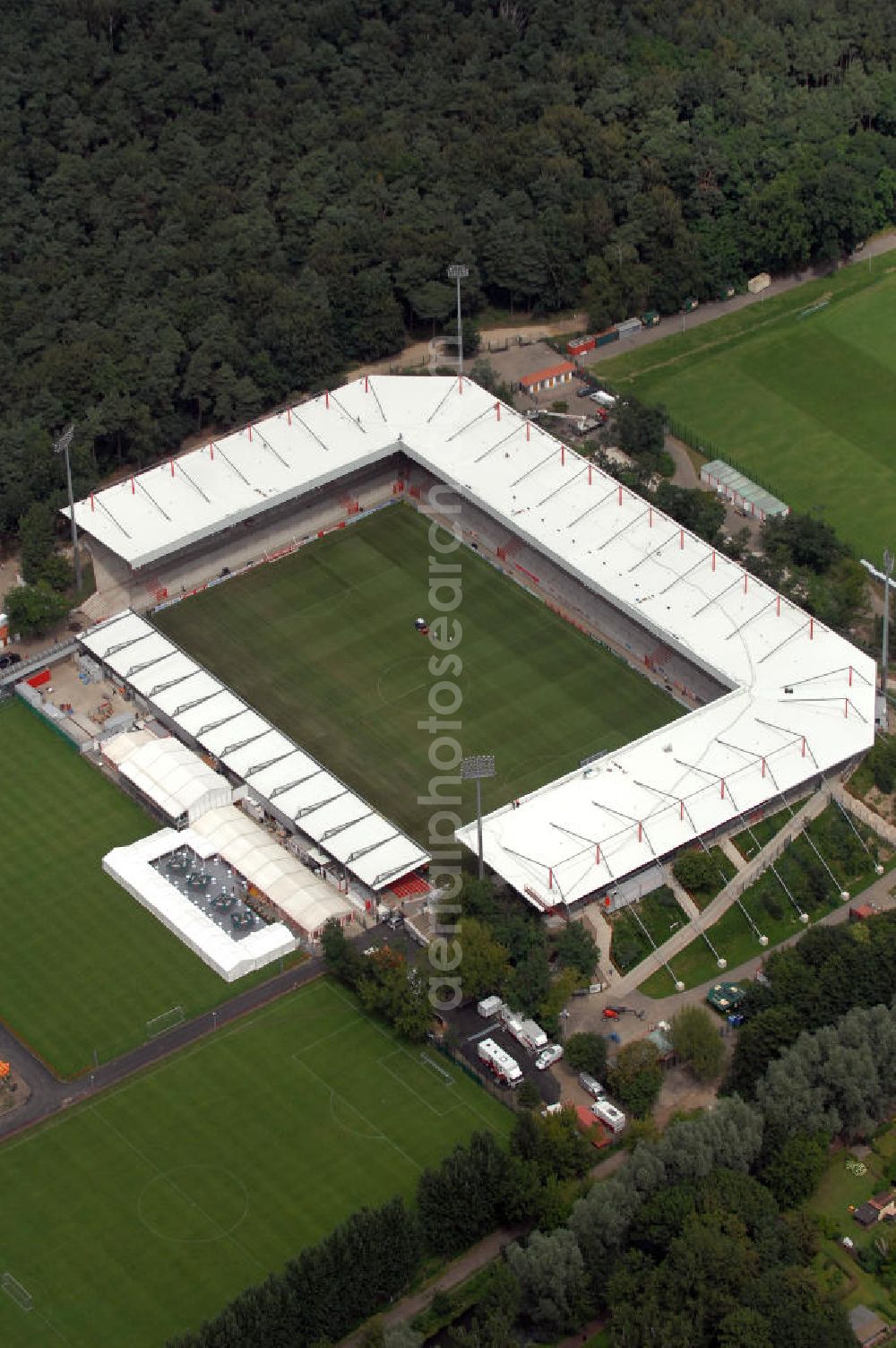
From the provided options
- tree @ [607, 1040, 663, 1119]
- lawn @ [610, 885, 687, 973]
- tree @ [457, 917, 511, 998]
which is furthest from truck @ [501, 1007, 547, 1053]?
lawn @ [610, 885, 687, 973]

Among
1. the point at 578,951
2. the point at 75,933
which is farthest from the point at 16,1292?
the point at 578,951

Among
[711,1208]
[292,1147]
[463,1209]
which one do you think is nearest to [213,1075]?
[292,1147]

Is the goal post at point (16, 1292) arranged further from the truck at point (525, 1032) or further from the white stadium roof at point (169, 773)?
the white stadium roof at point (169, 773)

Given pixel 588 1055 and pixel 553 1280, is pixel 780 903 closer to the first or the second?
pixel 588 1055

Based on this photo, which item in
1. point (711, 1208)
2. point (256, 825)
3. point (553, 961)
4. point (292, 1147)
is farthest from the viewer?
point (256, 825)

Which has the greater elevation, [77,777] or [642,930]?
[77,777]

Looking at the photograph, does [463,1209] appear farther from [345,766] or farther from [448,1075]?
[345,766]

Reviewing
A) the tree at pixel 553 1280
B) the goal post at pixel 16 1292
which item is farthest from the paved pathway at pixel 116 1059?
the tree at pixel 553 1280
